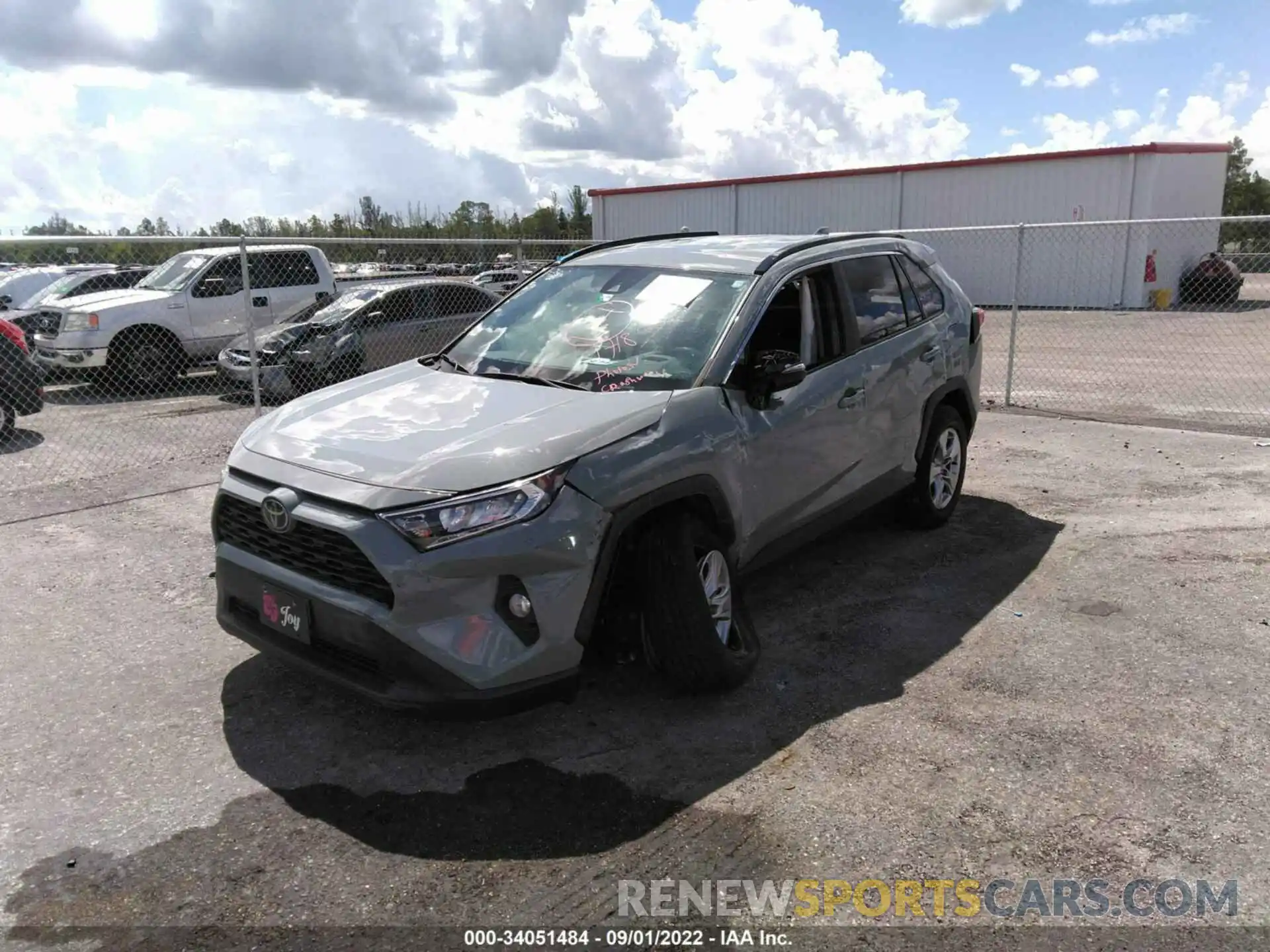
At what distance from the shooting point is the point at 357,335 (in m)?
10.8

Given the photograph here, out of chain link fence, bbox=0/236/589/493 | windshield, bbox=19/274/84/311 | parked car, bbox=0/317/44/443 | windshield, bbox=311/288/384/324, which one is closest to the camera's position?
chain link fence, bbox=0/236/589/493

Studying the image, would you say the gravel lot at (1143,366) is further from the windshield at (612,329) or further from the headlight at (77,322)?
the headlight at (77,322)

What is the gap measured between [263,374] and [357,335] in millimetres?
1124

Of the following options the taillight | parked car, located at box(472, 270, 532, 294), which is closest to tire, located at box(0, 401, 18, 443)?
the taillight

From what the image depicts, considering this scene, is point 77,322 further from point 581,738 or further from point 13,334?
point 581,738

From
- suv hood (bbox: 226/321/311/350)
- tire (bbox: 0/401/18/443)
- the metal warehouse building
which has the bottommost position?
tire (bbox: 0/401/18/443)

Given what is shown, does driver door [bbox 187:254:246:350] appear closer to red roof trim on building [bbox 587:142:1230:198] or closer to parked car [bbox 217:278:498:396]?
parked car [bbox 217:278:498:396]

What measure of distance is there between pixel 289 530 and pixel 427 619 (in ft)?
2.14

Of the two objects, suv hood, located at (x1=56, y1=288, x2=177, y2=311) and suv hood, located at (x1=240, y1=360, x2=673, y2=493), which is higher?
suv hood, located at (x1=56, y1=288, x2=177, y2=311)

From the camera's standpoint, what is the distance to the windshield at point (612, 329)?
3.98 m

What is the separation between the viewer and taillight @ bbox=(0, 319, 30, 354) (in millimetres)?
9133

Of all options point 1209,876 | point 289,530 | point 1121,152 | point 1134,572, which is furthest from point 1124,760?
point 1121,152

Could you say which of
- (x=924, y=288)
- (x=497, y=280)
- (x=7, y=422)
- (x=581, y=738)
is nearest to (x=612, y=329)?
(x=581, y=738)

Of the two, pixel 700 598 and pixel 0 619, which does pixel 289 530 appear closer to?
pixel 700 598
